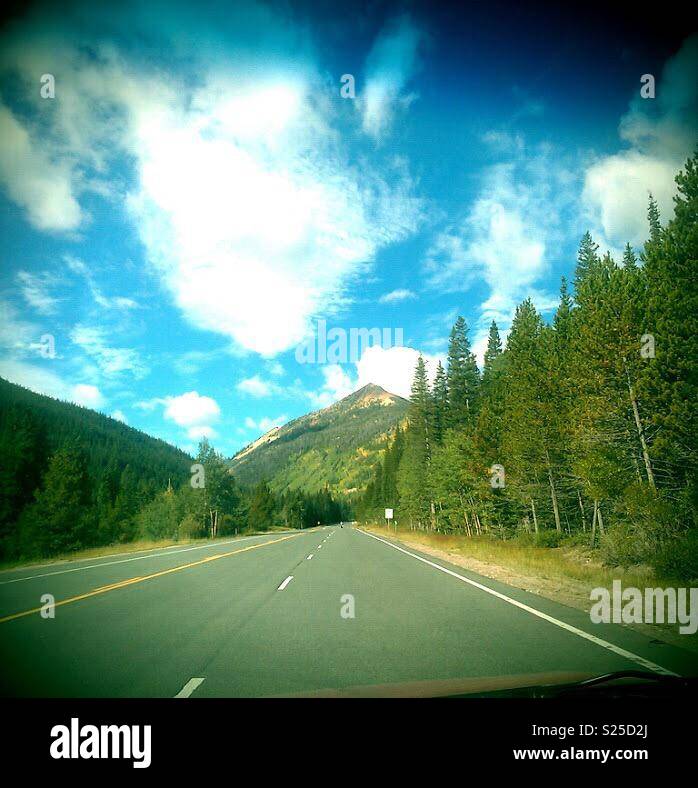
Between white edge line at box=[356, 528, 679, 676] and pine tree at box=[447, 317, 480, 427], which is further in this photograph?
pine tree at box=[447, 317, 480, 427]

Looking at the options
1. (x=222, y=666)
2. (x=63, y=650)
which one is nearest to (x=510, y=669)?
(x=222, y=666)

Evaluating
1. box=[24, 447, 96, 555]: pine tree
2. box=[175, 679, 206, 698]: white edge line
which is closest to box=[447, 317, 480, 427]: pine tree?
box=[24, 447, 96, 555]: pine tree

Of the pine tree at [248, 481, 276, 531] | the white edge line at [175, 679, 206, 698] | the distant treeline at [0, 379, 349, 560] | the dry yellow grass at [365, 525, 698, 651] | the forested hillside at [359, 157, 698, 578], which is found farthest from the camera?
the pine tree at [248, 481, 276, 531]

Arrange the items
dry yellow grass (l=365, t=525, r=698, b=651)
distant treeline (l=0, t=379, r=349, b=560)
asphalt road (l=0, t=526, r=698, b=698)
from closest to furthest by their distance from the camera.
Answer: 1. asphalt road (l=0, t=526, r=698, b=698)
2. dry yellow grass (l=365, t=525, r=698, b=651)
3. distant treeline (l=0, t=379, r=349, b=560)

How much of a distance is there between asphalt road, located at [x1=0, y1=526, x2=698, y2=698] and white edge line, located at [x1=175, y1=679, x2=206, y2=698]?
28mm

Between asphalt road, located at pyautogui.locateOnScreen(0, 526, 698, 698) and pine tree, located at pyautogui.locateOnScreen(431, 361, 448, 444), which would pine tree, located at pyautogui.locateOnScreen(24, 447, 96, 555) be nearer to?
asphalt road, located at pyautogui.locateOnScreen(0, 526, 698, 698)

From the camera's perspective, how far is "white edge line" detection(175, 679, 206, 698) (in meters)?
4.29

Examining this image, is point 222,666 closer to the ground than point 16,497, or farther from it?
farther from it

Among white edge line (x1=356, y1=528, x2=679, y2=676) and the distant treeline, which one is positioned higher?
white edge line (x1=356, y1=528, x2=679, y2=676)

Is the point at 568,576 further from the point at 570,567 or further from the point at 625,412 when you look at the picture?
the point at 625,412

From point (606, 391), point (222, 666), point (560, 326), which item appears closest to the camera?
point (222, 666)
